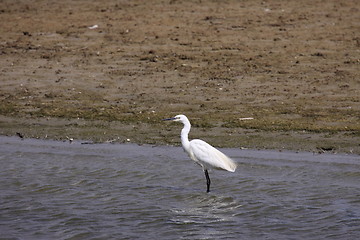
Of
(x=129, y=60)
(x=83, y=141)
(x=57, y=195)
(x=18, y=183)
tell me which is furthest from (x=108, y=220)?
(x=129, y=60)

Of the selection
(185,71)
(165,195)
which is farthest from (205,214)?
(185,71)

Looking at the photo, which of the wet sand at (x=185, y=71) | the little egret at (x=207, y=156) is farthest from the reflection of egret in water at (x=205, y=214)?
the wet sand at (x=185, y=71)

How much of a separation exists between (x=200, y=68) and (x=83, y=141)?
3729mm

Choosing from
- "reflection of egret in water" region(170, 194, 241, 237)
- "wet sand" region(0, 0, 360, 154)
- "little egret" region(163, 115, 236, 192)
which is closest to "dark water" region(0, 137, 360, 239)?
"reflection of egret in water" region(170, 194, 241, 237)

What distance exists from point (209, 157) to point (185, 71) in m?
5.10

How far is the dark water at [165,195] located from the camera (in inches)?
307

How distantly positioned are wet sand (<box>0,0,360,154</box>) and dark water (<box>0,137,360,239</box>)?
0.61 meters

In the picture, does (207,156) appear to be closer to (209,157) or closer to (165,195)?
(209,157)

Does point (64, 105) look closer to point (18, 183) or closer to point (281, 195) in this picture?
point (18, 183)

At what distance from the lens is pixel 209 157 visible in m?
8.83

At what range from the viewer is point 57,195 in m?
9.11

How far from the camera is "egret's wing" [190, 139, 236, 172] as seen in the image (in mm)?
8805

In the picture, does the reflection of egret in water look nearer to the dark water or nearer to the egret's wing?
the dark water

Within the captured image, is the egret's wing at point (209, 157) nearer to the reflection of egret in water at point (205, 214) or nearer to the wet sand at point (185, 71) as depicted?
the reflection of egret in water at point (205, 214)
